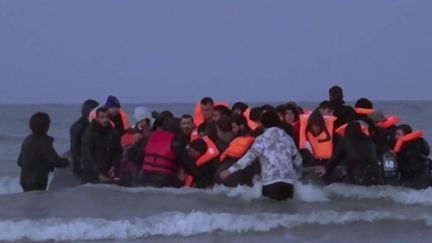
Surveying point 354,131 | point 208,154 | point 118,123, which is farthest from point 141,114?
point 354,131

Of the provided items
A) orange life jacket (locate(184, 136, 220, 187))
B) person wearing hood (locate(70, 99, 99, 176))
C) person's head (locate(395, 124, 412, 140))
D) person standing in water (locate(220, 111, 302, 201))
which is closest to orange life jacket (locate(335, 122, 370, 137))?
person's head (locate(395, 124, 412, 140))

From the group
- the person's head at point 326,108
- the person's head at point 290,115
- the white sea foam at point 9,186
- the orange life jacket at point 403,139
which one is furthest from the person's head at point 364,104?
the white sea foam at point 9,186

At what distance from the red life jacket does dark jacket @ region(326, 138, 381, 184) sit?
2080mm

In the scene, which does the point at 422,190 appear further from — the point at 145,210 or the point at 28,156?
the point at 28,156

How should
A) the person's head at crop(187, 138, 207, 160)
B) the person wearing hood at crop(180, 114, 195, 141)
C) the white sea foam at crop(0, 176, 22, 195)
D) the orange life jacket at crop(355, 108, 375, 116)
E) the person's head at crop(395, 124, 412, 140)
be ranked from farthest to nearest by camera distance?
the white sea foam at crop(0, 176, 22, 195) → the person's head at crop(395, 124, 412, 140) → the orange life jacket at crop(355, 108, 375, 116) → the person wearing hood at crop(180, 114, 195, 141) → the person's head at crop(187, 138, 207, 160)

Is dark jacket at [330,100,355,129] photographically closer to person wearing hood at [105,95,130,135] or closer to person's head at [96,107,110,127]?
person wearing hood at [105,95,130,135]

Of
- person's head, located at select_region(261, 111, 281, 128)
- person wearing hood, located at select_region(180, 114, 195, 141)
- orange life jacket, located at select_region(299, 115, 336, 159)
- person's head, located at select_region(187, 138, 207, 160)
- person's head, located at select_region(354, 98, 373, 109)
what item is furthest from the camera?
person's head, located at select_region(354, 98, 373, 109)

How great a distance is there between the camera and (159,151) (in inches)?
607

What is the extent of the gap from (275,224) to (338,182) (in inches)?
59.7

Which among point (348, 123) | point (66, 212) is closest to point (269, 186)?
point (348, 123)

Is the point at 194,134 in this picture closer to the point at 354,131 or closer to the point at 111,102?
the point at 111,102

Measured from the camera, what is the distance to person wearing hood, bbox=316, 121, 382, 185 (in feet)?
51.9

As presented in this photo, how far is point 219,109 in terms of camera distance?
53.7 feet

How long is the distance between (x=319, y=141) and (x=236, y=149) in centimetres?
145
